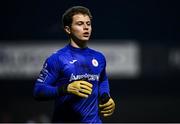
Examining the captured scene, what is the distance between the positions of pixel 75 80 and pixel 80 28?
0.31 metres

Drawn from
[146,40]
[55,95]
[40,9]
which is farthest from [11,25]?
[55,95]

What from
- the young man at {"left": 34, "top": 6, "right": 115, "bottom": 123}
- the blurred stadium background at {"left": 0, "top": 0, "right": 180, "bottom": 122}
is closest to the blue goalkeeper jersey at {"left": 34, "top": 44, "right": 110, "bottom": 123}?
the young man at {"left": 34, "top": 6, "right": 115, "bottom": 123}

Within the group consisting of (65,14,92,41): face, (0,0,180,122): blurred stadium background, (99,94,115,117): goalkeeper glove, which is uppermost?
(65,14,92,41): face

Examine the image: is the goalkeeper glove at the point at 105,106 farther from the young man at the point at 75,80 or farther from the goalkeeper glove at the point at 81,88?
the goalkeeper glove at the point at 81,88

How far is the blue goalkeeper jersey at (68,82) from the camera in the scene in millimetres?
3621

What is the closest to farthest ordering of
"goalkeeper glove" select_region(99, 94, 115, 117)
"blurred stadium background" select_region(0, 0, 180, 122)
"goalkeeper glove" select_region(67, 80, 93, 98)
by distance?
"goalkeeper glove" select_region(67, 80, 93, 98), "goalkeeper glove" select_region(99, 94, 115, 117), "blurred stadium background" select_region(0, 0, 180, 122)

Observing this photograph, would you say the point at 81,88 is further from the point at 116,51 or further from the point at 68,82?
the point at 116,51

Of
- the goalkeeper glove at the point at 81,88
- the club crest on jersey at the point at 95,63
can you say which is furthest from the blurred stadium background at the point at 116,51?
the goalkeeper glove at the point at 81,88

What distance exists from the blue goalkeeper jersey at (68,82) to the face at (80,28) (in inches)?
3.2

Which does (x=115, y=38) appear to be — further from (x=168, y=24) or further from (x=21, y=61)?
(x=21, y=61)

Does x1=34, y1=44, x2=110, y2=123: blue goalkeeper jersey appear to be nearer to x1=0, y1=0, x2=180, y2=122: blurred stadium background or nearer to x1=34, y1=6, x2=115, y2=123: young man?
x1=34, y1=6, x2=115, y2=123: young man

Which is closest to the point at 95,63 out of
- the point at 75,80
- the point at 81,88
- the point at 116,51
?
the point at 75,80

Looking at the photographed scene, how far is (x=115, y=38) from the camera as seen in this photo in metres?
7.13

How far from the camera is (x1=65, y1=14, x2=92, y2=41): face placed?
371cm
